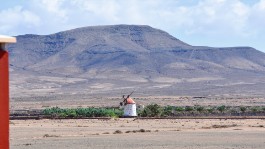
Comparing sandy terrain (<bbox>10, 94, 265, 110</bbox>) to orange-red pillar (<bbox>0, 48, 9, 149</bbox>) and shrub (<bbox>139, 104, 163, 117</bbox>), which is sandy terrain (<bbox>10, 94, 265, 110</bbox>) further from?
orange-red pillar (<bbox>0, 48, 9, 149</bbox>)

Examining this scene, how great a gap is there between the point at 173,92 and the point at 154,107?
335ft

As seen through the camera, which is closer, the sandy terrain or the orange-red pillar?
the orange-red pillar

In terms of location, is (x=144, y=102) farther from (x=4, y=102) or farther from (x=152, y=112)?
(x=4, y=102)

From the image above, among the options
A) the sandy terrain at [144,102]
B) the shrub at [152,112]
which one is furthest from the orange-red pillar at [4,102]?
the sandy terrain at [144,102]

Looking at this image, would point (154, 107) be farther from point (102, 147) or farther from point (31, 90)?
point (31, 90)

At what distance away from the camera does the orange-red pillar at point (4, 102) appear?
5.67 meters

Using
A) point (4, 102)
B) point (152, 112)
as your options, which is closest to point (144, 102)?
point (152, 112)

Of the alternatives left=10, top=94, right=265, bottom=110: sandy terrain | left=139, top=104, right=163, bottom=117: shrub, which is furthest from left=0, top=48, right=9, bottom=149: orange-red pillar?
left=10, top=94, right=265, bottom=110: sandy terrain

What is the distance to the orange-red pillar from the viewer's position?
5.67m

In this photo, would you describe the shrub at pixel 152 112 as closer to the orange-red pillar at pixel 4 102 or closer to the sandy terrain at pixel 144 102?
the sandy terrain at pixel 144 102

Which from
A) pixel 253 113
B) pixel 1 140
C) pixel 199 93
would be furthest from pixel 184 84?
pixel 1 140

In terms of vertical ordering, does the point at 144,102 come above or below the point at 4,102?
above

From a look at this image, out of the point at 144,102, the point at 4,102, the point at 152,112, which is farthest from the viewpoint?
the point at 144,102

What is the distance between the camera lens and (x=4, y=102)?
5691mm
